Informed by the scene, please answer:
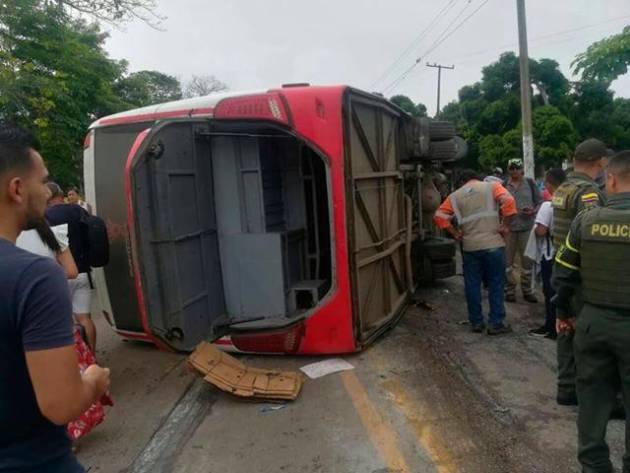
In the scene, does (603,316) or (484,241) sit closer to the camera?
(603,316)

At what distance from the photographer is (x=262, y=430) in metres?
3.71

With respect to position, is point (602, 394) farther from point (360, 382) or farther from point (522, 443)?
point (360, 382)

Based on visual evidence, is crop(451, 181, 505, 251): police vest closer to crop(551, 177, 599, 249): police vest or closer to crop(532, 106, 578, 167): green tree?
crop(551, 177, 599, 249): police vest

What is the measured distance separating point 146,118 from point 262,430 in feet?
10.3

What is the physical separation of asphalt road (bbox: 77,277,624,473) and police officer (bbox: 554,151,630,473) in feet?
1.15

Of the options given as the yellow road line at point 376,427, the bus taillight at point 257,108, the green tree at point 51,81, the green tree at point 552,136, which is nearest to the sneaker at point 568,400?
the yellow road line at point 376,427

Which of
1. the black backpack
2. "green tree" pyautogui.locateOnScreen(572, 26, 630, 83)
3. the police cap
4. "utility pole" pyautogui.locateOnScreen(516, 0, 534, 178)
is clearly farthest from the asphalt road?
"utility pole" pyautogui.locateOnScreen(516, 0, 534, 178)

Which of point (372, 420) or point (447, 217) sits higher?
point (447, 217)

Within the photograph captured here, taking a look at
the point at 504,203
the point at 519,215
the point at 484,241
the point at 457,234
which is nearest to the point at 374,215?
the point at 457,234

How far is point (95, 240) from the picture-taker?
4570 millimetres

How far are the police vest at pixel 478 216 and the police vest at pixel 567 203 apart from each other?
1.51m

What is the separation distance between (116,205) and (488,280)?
394 centimetres

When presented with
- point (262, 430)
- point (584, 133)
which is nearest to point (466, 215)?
point (262, 430)

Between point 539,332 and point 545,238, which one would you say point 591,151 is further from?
point 539,332
